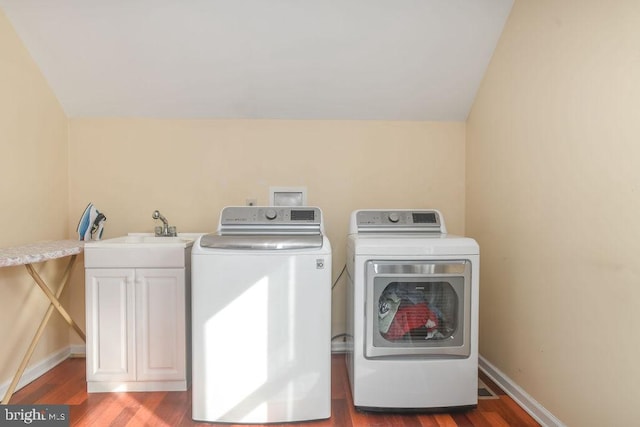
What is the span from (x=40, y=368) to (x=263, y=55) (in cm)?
235

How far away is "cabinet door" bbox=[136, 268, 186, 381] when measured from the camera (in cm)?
202

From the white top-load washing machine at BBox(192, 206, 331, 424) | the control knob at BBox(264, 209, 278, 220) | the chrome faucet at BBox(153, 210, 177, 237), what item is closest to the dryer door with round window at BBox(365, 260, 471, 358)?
the white top-load washing machine at BBox(192, 206, 331, 424)

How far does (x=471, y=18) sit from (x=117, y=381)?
2.84m

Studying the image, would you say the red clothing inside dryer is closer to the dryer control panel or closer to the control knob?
the dryer control panel

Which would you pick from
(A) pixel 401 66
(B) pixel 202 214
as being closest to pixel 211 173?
(B) pixel 202 214

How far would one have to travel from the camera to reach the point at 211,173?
2592 mm

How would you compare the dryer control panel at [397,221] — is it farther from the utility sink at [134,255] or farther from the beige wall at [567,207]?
the utility sink at [134,255]

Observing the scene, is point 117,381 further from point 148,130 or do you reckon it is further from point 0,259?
point 148,130

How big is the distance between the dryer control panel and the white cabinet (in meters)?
1.07

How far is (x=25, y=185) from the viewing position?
2137mm

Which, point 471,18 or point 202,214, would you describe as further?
point 202,214

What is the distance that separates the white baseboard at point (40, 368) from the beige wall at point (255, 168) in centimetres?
85

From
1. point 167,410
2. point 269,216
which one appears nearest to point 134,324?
point 167,410

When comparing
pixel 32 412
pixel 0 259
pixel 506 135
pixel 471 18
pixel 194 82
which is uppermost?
pixel 471 18
